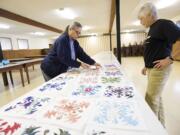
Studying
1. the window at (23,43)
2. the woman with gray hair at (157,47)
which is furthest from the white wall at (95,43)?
the woman with gray hair at (157,47)

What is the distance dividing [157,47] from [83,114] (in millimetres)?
1037

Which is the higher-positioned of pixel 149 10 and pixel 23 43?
pixel 23 43

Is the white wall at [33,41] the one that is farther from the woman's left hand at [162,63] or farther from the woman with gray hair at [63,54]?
the woman's left hand at [162,63]

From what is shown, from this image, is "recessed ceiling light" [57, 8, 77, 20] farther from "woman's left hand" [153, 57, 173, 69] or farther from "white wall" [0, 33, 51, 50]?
"white wall" [0, 33, 51, 50]

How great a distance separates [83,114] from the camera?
0.72m

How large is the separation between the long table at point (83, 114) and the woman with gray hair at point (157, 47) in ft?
1.61

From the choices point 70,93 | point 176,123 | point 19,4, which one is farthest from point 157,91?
point 19,4

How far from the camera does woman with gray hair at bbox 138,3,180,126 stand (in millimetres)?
1255

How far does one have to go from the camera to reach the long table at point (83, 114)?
59 centimetres

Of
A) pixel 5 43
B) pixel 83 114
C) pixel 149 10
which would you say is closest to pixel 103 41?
pixel 5 43

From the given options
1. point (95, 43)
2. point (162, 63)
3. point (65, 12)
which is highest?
point (65, 12)

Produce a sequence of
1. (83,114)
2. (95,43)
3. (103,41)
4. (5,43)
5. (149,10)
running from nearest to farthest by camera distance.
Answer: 1. (83,114)
2. (149,10)
3. (5,43)
4. (103,41)
5. (95,43)

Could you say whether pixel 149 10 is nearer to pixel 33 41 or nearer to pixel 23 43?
pixel 23 43

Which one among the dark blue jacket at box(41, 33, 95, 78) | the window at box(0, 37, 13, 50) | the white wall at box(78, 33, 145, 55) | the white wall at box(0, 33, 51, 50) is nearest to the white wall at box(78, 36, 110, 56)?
the white wall at box(78, 33, 145, 55)
